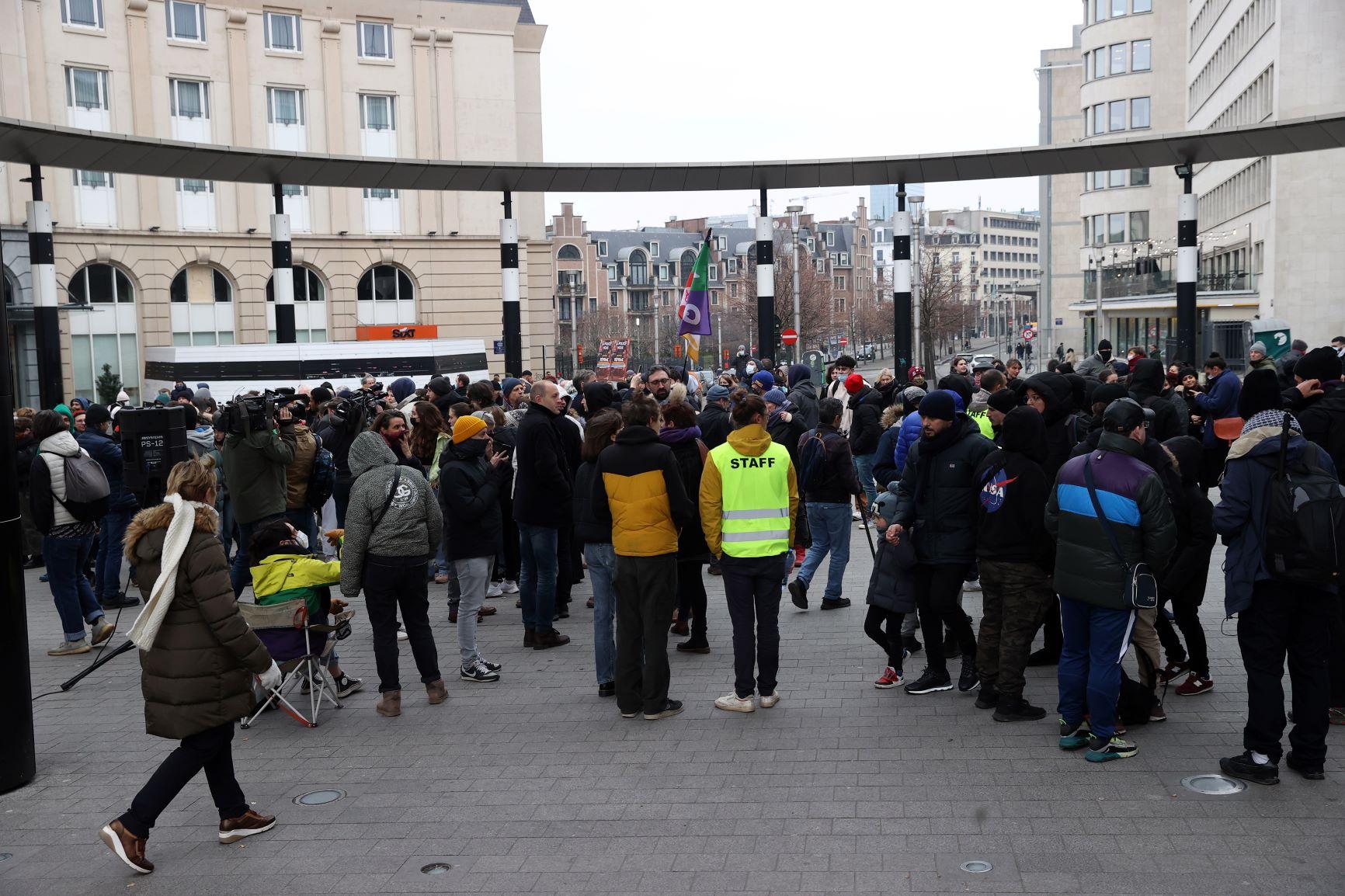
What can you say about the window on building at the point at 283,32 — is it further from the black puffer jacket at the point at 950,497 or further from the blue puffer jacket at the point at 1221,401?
the black puffer jacket at the point at 950,497

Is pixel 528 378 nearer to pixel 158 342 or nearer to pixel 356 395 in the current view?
pixel 356 395

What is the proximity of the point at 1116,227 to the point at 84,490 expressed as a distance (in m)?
75.3

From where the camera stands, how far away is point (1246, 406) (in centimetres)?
716

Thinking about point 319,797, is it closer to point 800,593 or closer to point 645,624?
point 645,624

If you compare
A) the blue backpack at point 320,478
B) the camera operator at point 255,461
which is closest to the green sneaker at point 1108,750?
the camera operator at point 255,461

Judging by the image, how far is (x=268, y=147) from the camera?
147 ft

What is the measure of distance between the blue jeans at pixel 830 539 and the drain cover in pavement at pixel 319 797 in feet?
17.1

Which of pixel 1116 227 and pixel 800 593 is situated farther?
pixel 1116 227

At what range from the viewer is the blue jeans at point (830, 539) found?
36.4ft

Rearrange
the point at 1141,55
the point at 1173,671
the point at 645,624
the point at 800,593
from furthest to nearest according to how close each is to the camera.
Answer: the point at 1141,55 < the point at 800,593 < the point at 1173,671 < the point at 645,624

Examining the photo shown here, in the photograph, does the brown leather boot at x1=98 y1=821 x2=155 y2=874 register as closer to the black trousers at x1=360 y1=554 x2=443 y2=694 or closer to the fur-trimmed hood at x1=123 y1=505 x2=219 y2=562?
the fur-trimmed hood at x1=123 y1=505 x2=219 y2=562

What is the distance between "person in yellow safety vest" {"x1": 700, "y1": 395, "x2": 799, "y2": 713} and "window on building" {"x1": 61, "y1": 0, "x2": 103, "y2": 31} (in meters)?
40.2

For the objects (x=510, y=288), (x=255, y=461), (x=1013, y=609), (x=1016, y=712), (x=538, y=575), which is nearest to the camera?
(x=1013, y=609)

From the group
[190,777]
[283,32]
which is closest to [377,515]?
[190,777]
